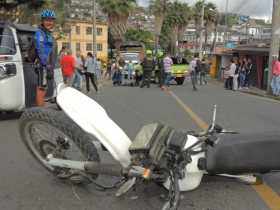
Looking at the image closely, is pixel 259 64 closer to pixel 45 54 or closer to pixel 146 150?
pixel 45 54

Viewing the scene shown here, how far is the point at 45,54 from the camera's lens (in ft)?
29.2

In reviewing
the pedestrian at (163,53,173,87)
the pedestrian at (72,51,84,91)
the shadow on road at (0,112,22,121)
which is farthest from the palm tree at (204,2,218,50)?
the shadow on road at (0,112,22,121)

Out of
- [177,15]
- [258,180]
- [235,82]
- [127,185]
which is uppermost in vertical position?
[177,15]

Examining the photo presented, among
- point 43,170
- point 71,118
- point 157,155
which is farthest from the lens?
point 43,170

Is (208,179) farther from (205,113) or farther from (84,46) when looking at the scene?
(84,46)

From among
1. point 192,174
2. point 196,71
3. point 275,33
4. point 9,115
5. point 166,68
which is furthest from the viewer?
point 196,71

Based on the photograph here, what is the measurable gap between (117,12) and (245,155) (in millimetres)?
54058

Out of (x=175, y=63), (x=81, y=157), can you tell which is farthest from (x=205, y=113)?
(x=175, y=63)

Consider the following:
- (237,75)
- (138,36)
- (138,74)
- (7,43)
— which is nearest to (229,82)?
(237,75)

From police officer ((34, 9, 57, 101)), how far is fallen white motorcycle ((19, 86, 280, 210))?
422 centimetres

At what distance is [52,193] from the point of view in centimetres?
475

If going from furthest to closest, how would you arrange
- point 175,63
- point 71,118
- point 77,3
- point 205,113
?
point 77,3
point 175,63
point 205,113
point 71,118

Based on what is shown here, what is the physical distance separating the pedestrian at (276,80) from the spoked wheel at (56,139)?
17211 millimetres

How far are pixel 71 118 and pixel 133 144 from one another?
2.00ft
